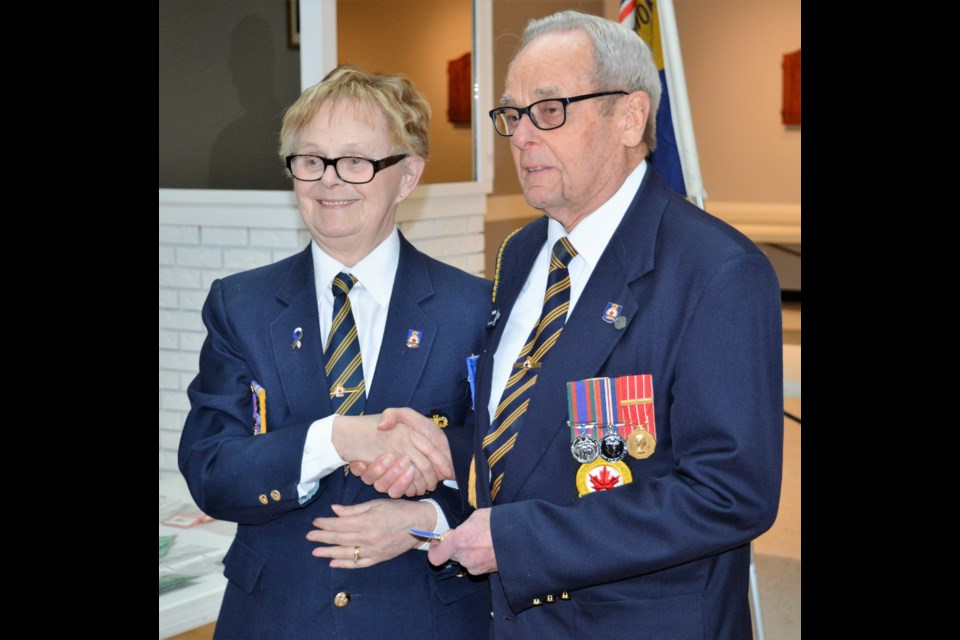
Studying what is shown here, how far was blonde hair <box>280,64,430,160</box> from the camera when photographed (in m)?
1.97

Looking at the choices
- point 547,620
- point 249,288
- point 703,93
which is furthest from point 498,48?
point 547,620

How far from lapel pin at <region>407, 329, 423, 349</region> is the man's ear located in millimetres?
521

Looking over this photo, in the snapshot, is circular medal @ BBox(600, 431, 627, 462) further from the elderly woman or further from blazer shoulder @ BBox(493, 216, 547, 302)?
blazer shoulder @ BBox(493, 216, 547, 302)

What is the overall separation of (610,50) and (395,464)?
797mm

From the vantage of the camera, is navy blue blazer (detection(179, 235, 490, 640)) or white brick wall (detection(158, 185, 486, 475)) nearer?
navy blue blazer (detection(179, 235, 490, 640))

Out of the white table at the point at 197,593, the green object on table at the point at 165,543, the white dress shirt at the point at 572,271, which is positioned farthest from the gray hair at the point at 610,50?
the green object on table at the point at 165,543

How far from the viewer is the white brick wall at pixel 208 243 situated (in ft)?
16.2

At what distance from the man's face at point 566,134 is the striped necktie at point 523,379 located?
12 centimetres

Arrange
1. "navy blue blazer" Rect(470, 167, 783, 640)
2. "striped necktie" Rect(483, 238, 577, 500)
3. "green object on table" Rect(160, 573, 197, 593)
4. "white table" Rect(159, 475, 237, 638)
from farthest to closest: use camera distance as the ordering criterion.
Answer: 1. "green object on table" Rect(160, 573, 197, 593)
2. "white table" Rect(159, 475, 237, 638)
3. "striped necktie" Rect(483, 238, 577, 500)
4. "navy blue blazer" Rect(470, 167, 783, 640)

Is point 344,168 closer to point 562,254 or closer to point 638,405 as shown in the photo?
point 562,254

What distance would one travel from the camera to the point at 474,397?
1.92 metres

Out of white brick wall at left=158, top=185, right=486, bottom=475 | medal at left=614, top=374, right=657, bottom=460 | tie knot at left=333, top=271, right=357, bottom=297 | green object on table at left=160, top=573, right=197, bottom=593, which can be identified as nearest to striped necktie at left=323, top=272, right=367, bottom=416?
tie knot at left=333, top=271, right=357, bottom=297
